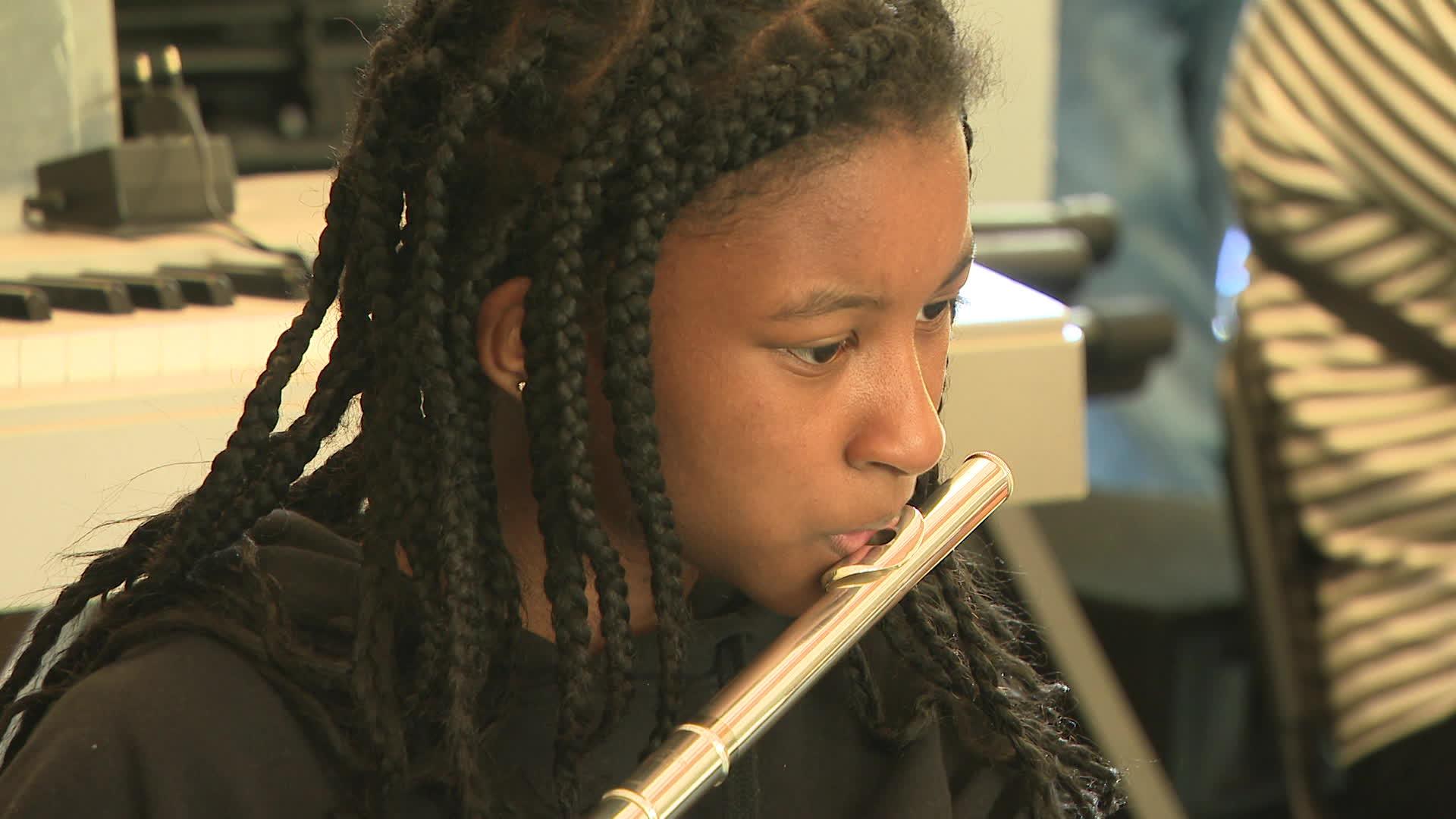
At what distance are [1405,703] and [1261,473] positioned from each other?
7.7 inches

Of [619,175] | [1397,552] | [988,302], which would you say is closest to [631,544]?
[619,175]

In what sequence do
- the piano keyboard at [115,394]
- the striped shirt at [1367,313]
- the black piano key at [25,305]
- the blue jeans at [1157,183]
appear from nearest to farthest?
1. the piano keyboard at [115,394]
2. the black piano key at [25,305]
3. the striped shirt at [1367,313]
4. the blue jeans at [1157,183]

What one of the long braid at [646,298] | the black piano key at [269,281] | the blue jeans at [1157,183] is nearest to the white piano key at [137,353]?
the black piano key at [269,281]

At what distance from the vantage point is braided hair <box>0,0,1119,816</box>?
63 cm

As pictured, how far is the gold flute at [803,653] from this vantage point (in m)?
0.60

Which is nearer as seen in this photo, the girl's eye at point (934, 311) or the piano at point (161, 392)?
the girl's eye at point (934, 311)

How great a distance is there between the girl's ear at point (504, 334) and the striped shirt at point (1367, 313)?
0.76 meters

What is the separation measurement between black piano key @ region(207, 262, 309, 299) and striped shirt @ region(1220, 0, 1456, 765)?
0.67 m

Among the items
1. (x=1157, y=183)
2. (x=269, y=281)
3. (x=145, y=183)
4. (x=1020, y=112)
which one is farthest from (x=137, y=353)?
(x=1157, y=183)

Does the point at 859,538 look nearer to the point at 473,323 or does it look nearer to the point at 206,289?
the point at 473,323

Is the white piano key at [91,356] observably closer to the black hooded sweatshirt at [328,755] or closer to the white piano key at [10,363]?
the white piano key at [10,363]

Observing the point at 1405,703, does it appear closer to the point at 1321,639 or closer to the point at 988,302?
the point at 1321,639

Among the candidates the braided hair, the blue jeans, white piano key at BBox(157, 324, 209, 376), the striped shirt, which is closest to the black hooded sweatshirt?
the braided hair

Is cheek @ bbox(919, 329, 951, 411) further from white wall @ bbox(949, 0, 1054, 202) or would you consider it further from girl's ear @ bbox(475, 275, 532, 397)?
white wall @ bbox(949, 0, 1054, 202)
